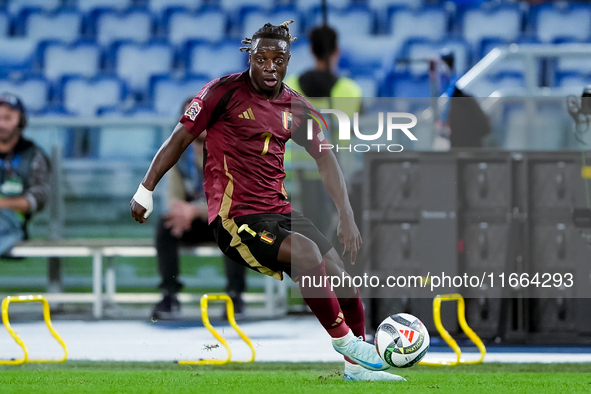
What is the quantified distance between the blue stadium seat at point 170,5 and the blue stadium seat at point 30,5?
1.44 meters

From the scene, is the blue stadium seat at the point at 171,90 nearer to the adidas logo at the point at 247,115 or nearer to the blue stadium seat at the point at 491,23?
the blue stadium seat at the point at 491,23

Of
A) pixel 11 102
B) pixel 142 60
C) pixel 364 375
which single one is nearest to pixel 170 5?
pixel 142 60

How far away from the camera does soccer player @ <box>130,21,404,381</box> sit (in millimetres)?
4496

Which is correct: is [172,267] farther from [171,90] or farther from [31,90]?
[31,90]

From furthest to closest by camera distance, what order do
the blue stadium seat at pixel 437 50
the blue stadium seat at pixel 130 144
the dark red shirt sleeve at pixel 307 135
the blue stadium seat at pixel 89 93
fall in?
the blue stadium seat at pixel 89 93 → the blue stadium seat at pixel 437 50 → the blue stadium seat at pixel 130 144 → the dark red shirt sleeve at pixel 307 135

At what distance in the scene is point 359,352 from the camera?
4535mm

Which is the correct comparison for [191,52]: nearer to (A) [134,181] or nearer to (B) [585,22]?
(A) [134,181]

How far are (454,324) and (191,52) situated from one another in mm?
6847

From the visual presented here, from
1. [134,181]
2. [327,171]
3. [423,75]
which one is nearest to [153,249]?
[134,181]

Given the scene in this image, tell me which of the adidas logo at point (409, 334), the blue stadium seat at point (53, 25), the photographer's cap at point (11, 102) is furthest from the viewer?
the blue stadium seat at point (53, 25)

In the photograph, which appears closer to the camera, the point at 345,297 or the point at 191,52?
the point at 345,297

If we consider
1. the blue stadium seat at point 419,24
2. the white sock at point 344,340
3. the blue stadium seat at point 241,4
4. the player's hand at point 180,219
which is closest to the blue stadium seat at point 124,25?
the blue stadium seat at point 241,4

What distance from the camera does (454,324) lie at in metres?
6.23

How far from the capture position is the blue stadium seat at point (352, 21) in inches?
475
